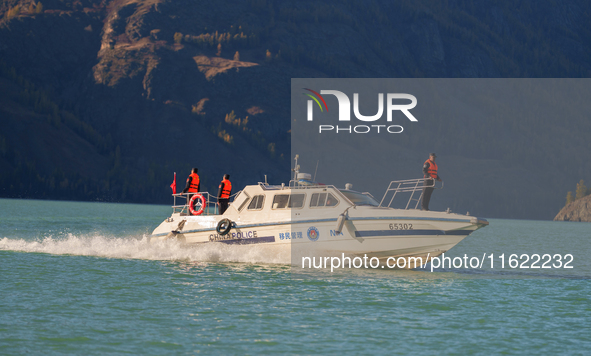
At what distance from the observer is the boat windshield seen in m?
21.1

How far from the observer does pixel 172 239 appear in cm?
2394

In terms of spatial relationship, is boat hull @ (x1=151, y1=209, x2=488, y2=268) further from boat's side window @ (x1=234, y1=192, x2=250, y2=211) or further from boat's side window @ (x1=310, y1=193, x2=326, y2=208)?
boat's side window @ (x1=234, y1=192, x2=250, y2=211)

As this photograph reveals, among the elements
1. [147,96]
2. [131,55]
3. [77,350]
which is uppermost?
[131,55]

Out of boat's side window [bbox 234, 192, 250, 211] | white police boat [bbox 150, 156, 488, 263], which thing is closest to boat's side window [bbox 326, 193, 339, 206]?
white police boat [bbox 150, 156, 488, 263]

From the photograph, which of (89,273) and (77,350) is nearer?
(77,350)

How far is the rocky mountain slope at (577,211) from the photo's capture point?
558 ft

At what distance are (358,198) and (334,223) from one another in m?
1.45

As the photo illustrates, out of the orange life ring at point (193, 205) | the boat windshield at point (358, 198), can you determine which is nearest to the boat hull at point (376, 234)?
the boat windshield at point (358, 198)

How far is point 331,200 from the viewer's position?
2091 cm

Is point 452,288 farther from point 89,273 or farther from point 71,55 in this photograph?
point 71,55

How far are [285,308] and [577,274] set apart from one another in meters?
15.1

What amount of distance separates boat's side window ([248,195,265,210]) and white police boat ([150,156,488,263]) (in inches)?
1.4

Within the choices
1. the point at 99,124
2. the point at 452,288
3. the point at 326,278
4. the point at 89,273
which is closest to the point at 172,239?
the point at 89,273

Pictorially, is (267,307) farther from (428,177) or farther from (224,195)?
(224,195)
